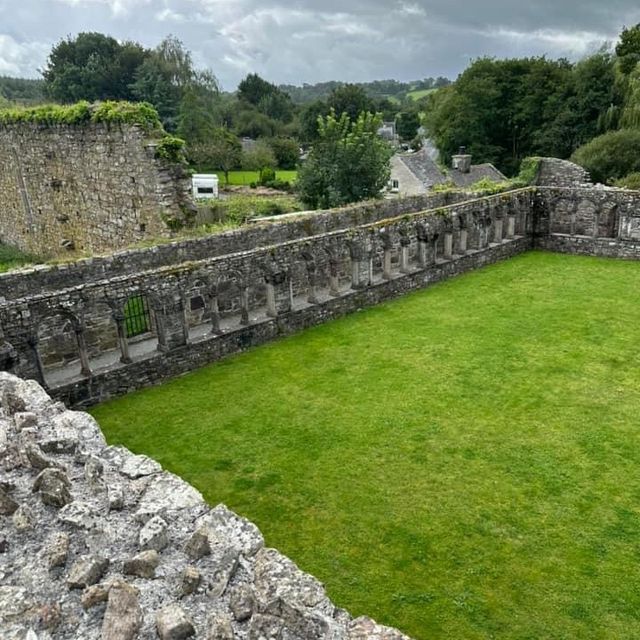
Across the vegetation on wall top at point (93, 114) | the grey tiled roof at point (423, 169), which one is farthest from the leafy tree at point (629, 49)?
the vegetation on wall top at point (93, 114)

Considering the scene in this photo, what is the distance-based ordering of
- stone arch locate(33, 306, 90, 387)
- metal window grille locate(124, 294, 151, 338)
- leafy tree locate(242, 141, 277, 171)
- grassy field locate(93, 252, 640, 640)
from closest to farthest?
1. grassy field locate(93, 252, 640, 640)
2. stone arch locate(33, 306, 90, 387)
3. metal window grille locate(124, 294, 151, 338)
4. leafy tree locate(242, 141, 277, 171)

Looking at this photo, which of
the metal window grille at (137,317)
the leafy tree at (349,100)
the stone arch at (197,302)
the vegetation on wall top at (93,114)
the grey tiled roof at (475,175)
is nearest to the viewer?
the stone arch at (197,302)

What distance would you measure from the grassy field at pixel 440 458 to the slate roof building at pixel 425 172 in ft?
86.5

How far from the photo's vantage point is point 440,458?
25.6ft

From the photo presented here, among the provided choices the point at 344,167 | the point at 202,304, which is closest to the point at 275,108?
the point at 344,167

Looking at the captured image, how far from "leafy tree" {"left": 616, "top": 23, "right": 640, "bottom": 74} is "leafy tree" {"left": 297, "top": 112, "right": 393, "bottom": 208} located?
77.6 feet

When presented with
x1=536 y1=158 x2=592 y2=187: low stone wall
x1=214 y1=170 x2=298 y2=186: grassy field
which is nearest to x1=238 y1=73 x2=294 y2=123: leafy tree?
x1=214 y1=170 x2=298 y2=186: grassy field

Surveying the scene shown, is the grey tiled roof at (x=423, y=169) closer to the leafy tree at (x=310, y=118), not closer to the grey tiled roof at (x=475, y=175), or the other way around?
the grey tiled roof at (x=475, y=175)

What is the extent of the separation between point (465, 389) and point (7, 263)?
16.5 metres

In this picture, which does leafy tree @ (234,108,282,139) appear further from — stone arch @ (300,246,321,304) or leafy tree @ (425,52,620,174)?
stone arch @ (300,246,321,304)

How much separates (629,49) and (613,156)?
13672 millimetres

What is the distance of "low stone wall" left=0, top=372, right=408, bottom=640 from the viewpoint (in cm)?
287

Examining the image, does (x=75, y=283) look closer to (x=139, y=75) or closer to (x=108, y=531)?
(x=108, y=531)

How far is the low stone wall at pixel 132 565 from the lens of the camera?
2873 mm
